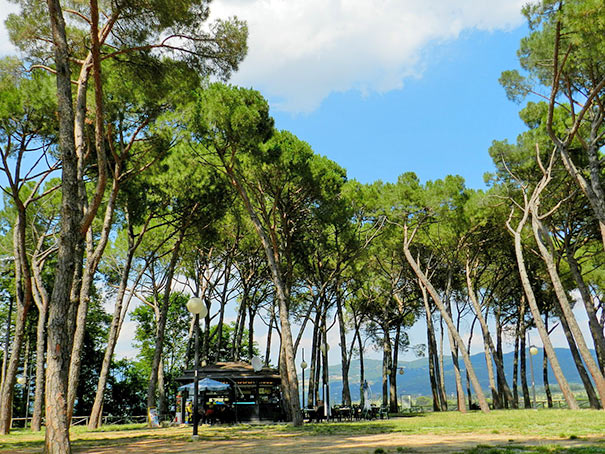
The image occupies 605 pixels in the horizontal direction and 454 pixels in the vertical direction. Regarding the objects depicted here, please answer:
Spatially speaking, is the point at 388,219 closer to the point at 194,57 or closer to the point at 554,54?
the point at 554,54

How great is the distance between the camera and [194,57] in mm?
9336

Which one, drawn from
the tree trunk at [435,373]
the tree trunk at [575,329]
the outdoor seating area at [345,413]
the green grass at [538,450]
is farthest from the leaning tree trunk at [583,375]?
the green grass at [538,450]

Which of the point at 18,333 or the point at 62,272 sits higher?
the point at 62,272

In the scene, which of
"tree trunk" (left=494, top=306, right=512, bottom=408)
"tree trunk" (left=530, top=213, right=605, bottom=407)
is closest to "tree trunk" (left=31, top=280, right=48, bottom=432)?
"tree trunk" (left=530, top=213, right=605, bottom=407)

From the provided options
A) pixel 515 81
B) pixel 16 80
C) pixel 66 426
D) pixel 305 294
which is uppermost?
pixel 515 81

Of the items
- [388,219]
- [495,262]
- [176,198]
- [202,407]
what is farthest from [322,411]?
[495,262]

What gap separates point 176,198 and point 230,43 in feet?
23.5

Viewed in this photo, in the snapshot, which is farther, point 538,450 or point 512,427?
point 512,427

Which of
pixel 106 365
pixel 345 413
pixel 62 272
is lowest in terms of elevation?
pixel 345 413

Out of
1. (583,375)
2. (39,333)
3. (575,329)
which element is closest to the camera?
(39,333)

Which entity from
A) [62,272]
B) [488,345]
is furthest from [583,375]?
[62,272]

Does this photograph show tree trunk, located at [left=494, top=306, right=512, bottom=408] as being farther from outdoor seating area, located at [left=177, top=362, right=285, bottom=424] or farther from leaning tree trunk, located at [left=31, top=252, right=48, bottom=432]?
leaning tree trunk, located at [left=31, top=252, right=48, bottom=432]

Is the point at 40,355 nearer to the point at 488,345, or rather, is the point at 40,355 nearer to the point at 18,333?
the point at 18,333

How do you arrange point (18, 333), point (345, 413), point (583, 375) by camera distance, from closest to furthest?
point (18, 333)
point (583, 375)
point (345, 413)
